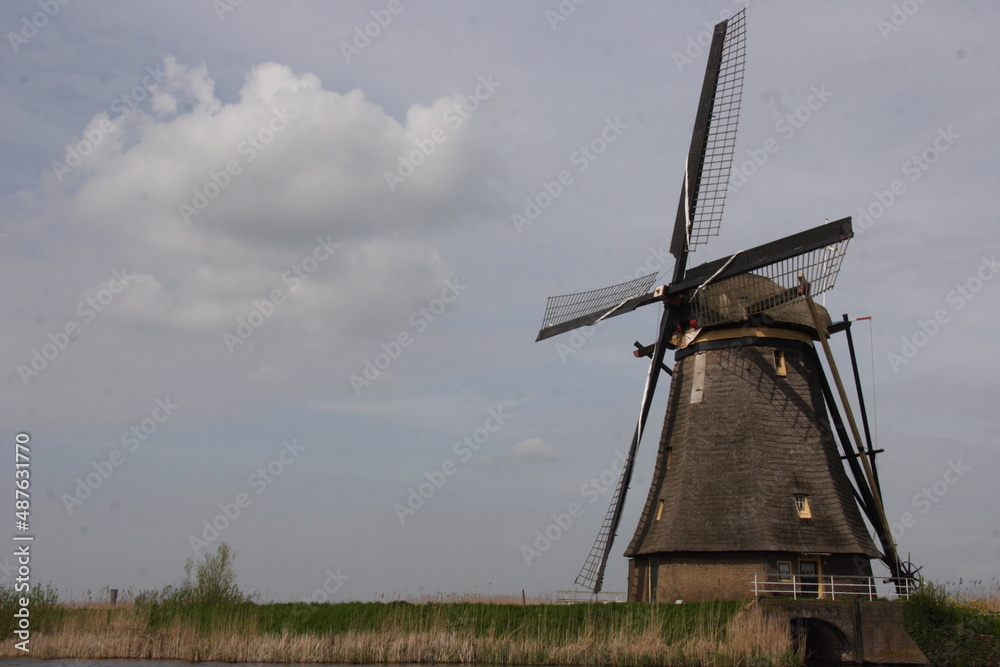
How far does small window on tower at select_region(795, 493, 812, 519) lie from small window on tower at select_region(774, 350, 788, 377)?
2.90 meters

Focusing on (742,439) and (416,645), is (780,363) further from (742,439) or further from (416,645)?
(416,645)

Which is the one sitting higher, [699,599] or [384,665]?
[699,599]

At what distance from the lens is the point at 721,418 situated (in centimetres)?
2273

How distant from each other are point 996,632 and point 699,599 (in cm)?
581

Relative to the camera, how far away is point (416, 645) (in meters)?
19.4

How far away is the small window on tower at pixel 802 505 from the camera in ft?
70.7

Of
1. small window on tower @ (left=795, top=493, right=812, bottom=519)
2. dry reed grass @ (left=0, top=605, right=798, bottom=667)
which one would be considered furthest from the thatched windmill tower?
dry reed grass @ (left=0, top=605, right=798, bottom=667)

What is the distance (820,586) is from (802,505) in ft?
5.81

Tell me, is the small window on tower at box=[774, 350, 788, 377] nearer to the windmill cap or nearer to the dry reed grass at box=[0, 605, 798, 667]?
the windmill cap

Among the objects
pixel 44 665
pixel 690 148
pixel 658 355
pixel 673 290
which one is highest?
pixel 690 148

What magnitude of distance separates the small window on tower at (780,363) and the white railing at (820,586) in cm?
472

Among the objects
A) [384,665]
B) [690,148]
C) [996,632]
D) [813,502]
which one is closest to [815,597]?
[813,502]

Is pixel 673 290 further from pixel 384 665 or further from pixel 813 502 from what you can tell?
pixel 384 665

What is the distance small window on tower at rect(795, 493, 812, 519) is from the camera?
2156 cm
